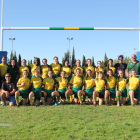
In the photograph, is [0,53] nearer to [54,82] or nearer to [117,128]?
[54,82]

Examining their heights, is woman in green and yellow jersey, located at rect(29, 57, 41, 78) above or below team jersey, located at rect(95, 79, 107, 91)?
above

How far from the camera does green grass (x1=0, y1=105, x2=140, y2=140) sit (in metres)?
3.13

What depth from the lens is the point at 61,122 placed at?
388 cm

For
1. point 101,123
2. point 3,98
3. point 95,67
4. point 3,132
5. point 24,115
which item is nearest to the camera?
point 3,132

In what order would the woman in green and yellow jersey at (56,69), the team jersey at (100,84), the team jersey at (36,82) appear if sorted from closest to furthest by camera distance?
1. the team jersey at (36,82)
2. the team jersey at (100,84)
3. the woman in green and yellow jersey at (56,69)

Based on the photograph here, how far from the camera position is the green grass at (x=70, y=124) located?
123 inches

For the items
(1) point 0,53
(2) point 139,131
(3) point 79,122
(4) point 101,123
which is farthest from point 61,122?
(1) point 0,53

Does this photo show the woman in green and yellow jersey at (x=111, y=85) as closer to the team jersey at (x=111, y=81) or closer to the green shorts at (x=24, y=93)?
the team jersey at (x=111, y=81)

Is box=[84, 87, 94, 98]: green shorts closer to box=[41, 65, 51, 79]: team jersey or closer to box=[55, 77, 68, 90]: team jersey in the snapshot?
box=[55, 77, 68, 90]: team jersey

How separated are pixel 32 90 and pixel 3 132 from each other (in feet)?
8.56

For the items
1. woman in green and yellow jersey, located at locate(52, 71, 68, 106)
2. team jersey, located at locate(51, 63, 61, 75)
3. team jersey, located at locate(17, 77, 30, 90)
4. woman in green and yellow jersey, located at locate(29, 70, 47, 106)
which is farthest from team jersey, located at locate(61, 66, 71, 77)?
team jersey, located at locate(17, 77, 30, 90)

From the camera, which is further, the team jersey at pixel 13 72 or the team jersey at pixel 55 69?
the team jersey at pixel 55 69

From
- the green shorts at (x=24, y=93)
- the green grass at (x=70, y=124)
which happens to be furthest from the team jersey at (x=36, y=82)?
the green grass at (x=70, y=124)

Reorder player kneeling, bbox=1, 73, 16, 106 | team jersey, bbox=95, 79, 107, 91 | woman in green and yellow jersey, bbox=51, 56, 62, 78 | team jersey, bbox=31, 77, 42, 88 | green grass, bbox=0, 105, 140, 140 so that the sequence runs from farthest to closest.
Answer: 1. woman in green and yellow jersey, bbox=51, 56, 62, 78
2. team jersey, bbox=95, 79, 107, 91
3. team jersey, bbox=31, 77, 42, 88
4. player kneeling, bbox=1, 73, 16, 106
5. green grass, bbox=0, 105, 140, 140
